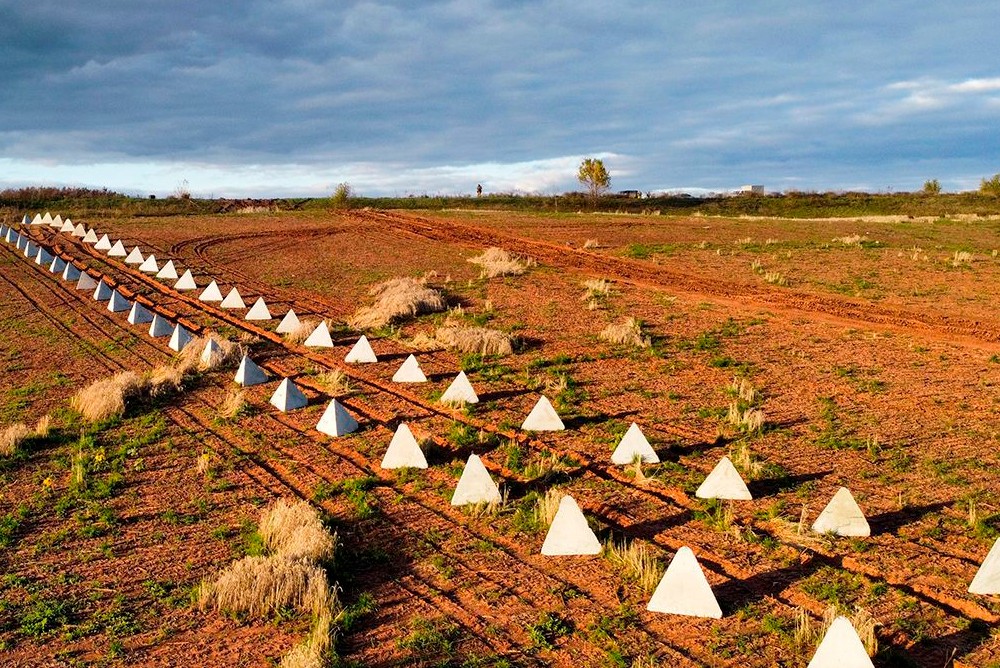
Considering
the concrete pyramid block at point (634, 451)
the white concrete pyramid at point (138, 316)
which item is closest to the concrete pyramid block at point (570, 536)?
the concrete pyramid block at point (634, 451)

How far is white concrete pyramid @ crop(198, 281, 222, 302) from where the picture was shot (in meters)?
24.2

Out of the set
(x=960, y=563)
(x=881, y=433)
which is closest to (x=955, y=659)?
(x=960, y=563)

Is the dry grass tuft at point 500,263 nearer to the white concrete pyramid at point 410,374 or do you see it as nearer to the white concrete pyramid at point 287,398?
the white concrete pyramid at point 410,374

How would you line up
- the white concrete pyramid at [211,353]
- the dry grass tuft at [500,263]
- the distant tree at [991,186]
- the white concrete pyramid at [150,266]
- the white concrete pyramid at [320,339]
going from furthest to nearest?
the distant tree at [991,186] < the white concrete pyramid at [150,266] < the dry grass tuft at [500,263] < the white concrete pyramid at [320,339] < the white concrete pyramid at [211,353]

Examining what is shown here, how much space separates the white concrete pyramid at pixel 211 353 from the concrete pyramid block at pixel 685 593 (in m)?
12.2

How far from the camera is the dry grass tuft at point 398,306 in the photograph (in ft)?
68.1

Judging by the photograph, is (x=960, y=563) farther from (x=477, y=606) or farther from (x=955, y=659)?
(x=477, y=606)

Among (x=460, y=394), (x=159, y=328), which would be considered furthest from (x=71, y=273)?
(x=460, y=394)

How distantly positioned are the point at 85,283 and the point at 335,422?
16934 millimetres

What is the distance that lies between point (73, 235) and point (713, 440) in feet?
115

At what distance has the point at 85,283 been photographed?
2586cm

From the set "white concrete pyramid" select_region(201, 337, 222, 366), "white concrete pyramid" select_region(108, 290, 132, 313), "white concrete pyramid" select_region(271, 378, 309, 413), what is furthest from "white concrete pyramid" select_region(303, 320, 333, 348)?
"white concrete pyramid" select_region(108, 290, 132, 313)

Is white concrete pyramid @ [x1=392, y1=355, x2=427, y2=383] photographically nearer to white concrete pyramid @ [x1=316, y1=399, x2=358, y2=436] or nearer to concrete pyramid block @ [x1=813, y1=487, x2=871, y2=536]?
white concrete pyramid @ [x1=316, y1=399, x2=358, y2=436]

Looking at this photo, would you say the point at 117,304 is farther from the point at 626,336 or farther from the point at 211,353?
the point at 626,336
